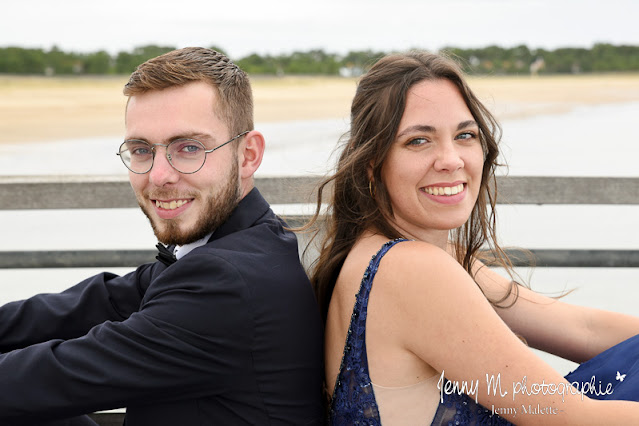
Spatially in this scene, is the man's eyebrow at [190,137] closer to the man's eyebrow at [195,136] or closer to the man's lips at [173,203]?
the man's eyebrow at [195,136]

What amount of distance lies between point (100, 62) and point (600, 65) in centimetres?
1346

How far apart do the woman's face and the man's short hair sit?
1.18ft

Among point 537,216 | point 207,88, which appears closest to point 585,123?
point 537,216

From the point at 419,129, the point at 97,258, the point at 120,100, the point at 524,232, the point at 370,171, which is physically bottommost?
the point at 120,100

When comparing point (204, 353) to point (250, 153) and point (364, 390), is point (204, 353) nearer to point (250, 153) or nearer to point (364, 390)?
point (364, 390)

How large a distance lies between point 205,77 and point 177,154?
18 cm

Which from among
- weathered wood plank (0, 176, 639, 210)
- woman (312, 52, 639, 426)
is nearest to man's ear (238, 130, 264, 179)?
woman (312, 52, 639, 426)

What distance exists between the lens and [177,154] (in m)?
1.63

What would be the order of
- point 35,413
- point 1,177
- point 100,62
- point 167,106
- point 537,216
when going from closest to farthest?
point 35,413
point 167,106
point 1,177
point 537,216
point 100,62

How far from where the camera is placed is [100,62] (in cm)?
2145

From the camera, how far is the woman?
4.83ft

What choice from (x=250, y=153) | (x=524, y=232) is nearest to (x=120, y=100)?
(x=524, y=232)

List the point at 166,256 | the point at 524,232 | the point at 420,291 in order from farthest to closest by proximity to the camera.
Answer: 1. the point at 524,232
2. the point at 166,256
3. the point at 420,291

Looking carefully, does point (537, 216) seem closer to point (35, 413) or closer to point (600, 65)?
point (35, 413)
